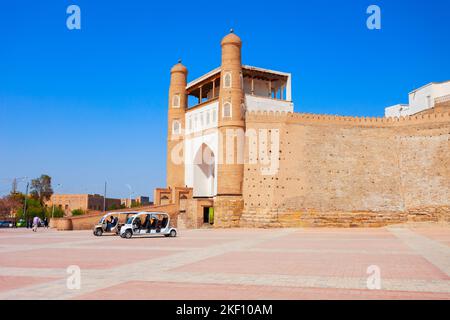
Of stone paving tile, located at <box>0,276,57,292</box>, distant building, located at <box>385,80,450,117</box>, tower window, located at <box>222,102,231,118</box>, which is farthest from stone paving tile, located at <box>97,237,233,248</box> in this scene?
distant building, located at <box>385,80,450,117</box>

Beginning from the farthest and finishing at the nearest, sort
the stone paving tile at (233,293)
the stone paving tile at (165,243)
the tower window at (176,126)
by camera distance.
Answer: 1. the tower window at (176,126)
2. the stone paving tile at (165,243)
3. the stone paving tile at (233,293)

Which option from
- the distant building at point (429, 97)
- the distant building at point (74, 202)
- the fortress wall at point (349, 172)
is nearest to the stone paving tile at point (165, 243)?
the fortress wall at point (349, 172)

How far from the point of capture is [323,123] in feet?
104

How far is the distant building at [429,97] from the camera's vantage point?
37.5 meters

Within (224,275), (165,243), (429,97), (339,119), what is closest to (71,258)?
(224,275)

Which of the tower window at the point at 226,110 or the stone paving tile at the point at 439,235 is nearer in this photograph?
the stone paving tile at the point at 439,235

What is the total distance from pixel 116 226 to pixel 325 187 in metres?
15.8

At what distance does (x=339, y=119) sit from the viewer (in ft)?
105

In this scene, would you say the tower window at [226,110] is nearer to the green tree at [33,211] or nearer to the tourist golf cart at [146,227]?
the tourist golf cart at [146,227]

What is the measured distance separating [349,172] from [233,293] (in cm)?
2673

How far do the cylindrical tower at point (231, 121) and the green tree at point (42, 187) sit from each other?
2199 inches

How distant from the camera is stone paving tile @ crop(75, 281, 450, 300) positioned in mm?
5898
